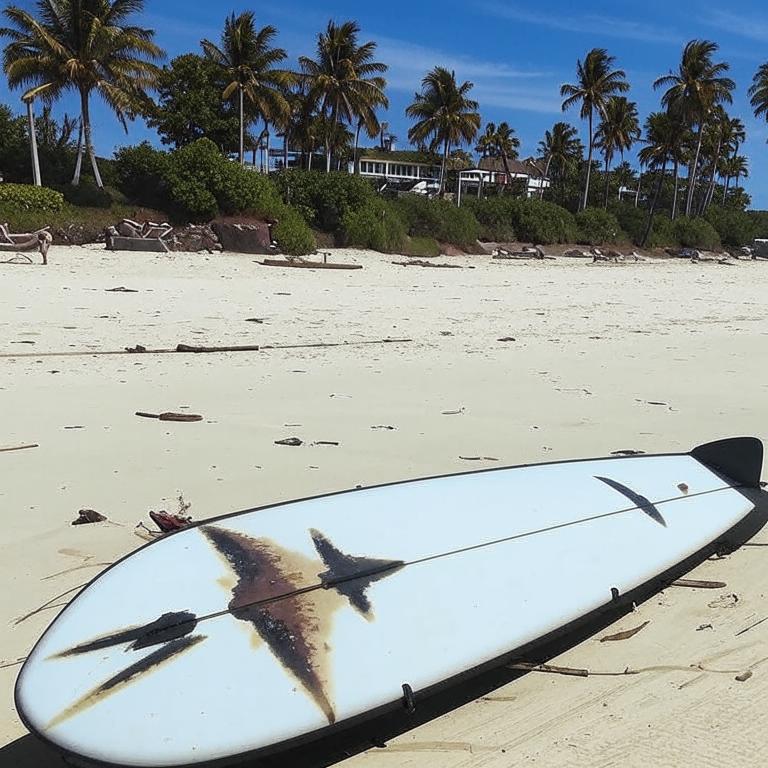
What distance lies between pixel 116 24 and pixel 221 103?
8.90 meters

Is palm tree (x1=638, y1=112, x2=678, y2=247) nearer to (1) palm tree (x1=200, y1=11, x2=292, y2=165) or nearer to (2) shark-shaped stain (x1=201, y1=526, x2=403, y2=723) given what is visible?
(1) palm tree (x1=200, y1=11, x2=292, y2=165)

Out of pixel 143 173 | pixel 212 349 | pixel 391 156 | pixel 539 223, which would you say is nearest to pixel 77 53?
pixel 143 173

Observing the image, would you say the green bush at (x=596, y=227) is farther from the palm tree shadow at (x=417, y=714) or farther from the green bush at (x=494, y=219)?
the palm tree shadow at (x=417, y=714)

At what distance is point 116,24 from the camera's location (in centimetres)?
2789

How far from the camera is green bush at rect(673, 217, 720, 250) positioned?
134 ft

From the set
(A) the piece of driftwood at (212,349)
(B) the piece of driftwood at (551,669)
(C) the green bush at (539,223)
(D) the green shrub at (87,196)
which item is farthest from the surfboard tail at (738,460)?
→ (C) the green bush at (539,223)

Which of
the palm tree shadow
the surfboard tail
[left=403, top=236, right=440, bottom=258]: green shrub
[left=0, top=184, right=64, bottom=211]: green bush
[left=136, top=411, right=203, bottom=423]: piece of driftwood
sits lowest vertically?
the palm tree shadow

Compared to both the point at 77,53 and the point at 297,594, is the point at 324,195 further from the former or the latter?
the point at 297,594

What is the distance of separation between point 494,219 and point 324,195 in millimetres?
9332

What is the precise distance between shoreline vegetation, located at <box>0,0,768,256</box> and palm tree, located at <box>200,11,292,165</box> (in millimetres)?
61

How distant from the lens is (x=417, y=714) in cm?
211

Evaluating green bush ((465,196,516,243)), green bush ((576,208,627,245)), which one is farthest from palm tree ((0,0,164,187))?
green bush ((576,208,627,245))

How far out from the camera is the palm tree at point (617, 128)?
47562 millimetres

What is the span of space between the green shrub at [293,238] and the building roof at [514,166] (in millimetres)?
55704
